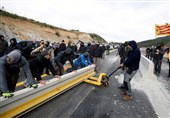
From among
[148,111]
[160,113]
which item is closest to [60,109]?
[148,111]

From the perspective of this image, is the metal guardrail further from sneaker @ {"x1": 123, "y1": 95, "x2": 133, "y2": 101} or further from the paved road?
sneaker @ {"x1": 123, "y1": 95, "x2": 133, "y2": 101}

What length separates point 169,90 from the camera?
23.5 ft

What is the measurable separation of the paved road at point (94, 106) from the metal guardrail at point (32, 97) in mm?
176

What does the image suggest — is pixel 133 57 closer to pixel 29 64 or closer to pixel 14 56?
pixel 29 64

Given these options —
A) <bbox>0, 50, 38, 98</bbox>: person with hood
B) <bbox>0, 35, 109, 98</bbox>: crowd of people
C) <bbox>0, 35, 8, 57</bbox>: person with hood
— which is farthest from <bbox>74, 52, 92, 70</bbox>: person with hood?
<bbox>0, 50, 38, 98</bbox>: person with hood

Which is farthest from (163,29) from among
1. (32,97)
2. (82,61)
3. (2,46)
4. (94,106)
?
(32,97)

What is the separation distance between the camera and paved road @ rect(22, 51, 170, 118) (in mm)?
4211

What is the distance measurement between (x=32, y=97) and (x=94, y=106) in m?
1.87

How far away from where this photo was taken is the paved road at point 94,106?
421 centimetres

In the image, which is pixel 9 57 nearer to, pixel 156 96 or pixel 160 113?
pixel 160 113

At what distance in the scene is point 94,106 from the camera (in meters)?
4.84

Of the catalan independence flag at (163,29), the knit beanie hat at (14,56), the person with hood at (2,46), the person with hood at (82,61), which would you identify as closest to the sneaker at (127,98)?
the person with hood at (82,61)

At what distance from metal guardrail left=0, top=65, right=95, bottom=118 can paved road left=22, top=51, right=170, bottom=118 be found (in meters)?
0.18

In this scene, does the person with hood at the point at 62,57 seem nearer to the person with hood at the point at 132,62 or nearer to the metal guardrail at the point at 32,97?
the metal guardrail at the point at 32,97
